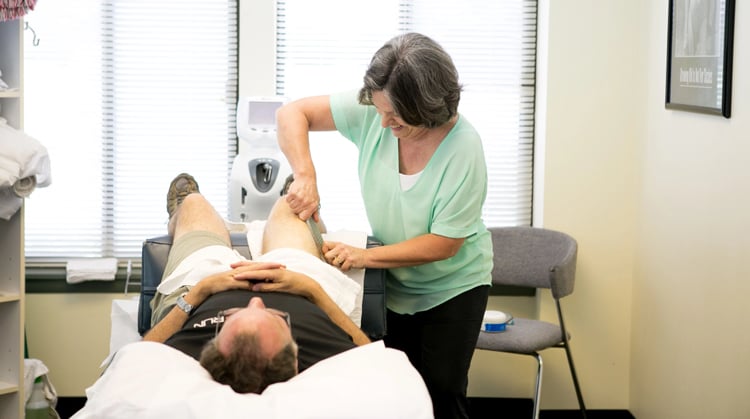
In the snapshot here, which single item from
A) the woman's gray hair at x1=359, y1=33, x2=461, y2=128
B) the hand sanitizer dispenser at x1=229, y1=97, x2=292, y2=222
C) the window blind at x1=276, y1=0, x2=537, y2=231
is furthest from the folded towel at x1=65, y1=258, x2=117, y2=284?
Result: the woman's gray hair at x1=359, y1=33, x2=461, y2=128

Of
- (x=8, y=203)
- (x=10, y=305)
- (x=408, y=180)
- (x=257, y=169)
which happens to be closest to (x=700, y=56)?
(x=408, y=180)

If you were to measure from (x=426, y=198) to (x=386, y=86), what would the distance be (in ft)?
1.00

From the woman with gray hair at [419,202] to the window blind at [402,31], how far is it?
4.58 feet

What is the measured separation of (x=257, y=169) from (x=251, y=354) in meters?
1.56

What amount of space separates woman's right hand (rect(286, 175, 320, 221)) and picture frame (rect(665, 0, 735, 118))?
1.28 metres

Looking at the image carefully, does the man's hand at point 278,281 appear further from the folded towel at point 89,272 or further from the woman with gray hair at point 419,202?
the folded towel at point 89,272

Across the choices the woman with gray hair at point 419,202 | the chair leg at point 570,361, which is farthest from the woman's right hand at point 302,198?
the chair leg at point 570,361

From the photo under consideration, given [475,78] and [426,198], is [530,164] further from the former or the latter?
[426,198]

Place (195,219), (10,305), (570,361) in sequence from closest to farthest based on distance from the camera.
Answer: (195,219)
(10,305)
(570,361)

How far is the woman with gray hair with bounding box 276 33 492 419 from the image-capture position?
2.13 meters

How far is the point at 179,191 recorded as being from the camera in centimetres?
273

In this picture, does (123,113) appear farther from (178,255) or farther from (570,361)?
(570,361)

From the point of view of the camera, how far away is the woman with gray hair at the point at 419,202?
2.13 meters

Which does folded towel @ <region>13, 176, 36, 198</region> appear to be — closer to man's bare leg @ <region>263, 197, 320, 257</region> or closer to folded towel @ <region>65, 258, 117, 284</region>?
folded towel @ <region>65, 258, 117, 284</region>
